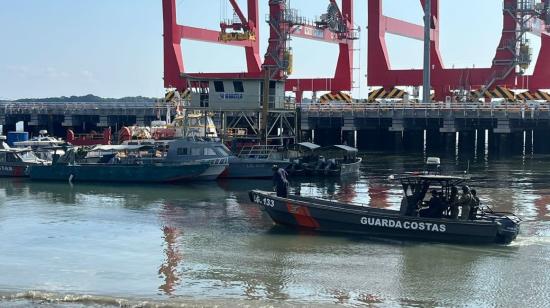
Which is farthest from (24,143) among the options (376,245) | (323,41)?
(376,245)

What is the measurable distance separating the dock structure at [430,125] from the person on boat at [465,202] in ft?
104

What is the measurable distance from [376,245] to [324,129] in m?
39.9

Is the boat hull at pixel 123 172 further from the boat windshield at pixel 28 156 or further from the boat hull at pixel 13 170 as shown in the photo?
the boat windshield at pixel 28 156

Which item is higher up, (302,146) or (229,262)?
(302,146)

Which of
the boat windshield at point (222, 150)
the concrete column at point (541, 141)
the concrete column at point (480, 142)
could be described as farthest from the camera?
the concrete column at point (480, 142)

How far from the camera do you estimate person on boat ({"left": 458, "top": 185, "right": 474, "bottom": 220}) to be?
64.1 ft

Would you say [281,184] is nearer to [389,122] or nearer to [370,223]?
[370,223]

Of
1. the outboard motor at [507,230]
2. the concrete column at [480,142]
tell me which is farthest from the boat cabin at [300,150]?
the outboard motor at [507,230]

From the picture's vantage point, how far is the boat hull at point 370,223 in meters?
19.4

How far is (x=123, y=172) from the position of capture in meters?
34.9

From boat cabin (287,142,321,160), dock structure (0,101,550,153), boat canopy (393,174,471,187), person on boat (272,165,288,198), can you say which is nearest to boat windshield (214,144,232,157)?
boat cabin (287,142,321,160)

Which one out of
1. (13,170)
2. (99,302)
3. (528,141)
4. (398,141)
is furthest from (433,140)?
(99,302)

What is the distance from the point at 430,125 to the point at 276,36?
1264 cm

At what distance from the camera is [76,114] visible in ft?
210
